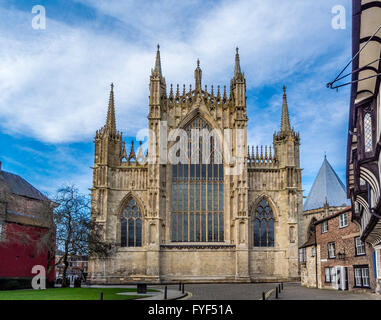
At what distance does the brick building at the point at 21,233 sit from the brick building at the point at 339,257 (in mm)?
20504

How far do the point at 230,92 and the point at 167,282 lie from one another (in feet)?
69.2

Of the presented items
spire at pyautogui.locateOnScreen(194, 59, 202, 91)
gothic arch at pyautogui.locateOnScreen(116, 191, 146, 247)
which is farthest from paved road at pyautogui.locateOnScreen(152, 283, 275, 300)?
spire at pyautogui.locateOnScreen(194, 59, 202, 91)

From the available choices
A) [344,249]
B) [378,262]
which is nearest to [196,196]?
[344,249]

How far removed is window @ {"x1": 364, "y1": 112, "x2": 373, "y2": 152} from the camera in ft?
52.4

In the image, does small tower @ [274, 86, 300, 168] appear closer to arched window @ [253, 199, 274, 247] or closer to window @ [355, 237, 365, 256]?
arched window @ [253, 199, 274, 247]

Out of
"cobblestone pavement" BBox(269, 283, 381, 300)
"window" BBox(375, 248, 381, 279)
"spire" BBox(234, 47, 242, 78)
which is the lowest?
"cobblestone pavement" BBox(269, 283, 381, 300)

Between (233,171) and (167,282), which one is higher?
(233,171)

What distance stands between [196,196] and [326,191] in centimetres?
2701

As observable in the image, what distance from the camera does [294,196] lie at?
45.7 metres

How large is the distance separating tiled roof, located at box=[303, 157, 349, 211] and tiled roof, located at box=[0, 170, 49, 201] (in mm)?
39162
